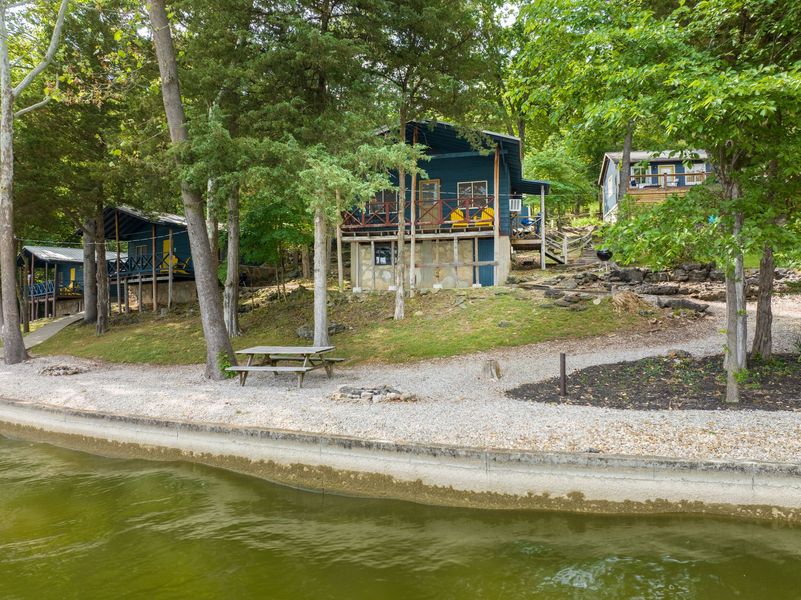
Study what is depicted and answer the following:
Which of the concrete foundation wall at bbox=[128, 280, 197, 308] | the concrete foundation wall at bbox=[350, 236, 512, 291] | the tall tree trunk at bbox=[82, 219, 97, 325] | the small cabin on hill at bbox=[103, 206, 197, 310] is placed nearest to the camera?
the concrete foundation wall at bbox=[350, 236, 512, 291]

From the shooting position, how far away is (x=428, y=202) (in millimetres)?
20266

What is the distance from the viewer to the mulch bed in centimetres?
728

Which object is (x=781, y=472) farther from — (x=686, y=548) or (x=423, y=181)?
(x=423, y=181)

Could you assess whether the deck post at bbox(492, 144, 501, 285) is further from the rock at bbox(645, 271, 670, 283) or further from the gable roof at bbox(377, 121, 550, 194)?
the rock at bbox(645, 271, 670, 283)

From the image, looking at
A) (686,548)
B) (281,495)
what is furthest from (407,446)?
(686,548)

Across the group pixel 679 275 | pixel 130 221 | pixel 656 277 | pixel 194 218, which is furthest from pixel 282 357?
pixel 130 221

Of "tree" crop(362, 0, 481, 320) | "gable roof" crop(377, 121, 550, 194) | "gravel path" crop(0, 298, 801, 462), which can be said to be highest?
"tree" crop(362, 0, 481, 320)

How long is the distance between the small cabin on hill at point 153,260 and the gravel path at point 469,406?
11.6 metres

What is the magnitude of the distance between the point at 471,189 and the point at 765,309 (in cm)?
1281

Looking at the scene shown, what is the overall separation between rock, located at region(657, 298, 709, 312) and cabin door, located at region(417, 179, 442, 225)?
29.4 feet

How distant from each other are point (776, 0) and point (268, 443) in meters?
8.87

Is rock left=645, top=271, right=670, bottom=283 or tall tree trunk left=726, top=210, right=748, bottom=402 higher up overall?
rock left=645, top=271, right=670, bottom=283

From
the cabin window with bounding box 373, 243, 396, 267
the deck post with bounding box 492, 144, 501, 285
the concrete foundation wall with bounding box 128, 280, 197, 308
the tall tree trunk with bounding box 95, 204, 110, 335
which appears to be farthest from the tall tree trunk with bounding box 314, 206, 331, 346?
the concrete foundation wall with bounding box 128, 280, 197, 308

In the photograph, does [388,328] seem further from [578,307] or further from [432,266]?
[578,307]
